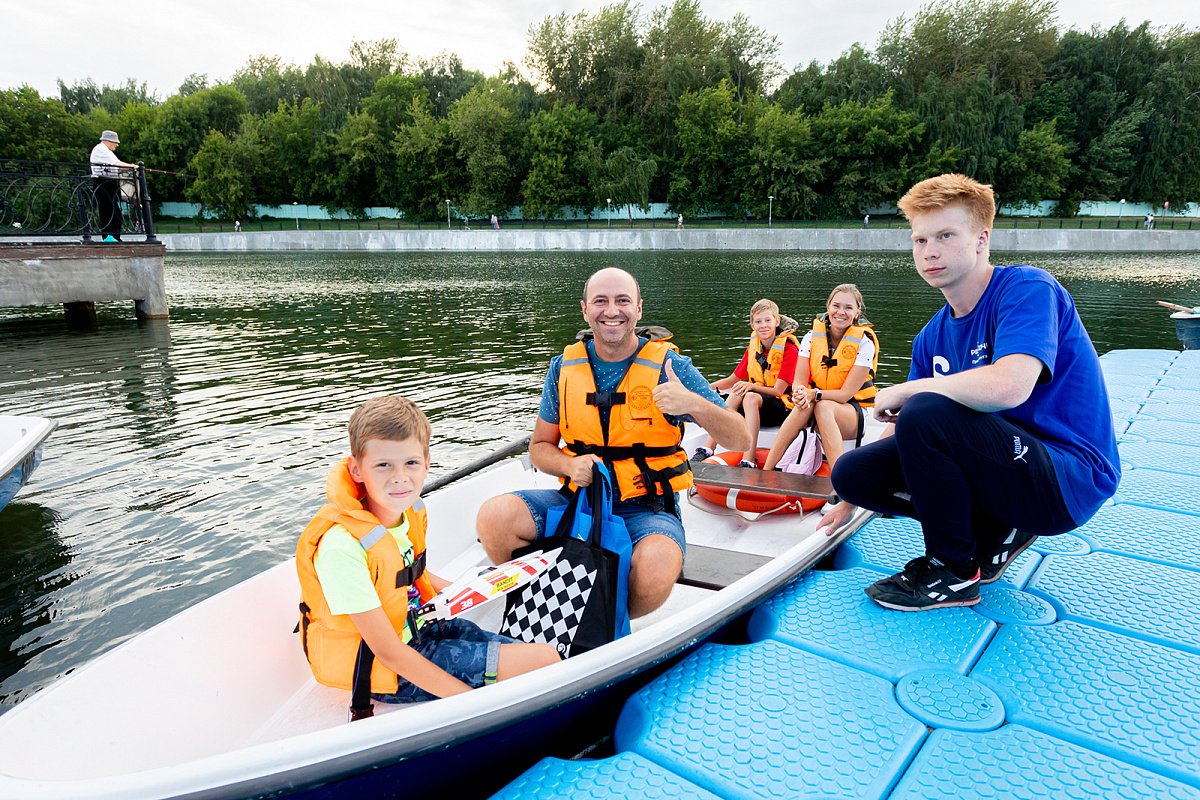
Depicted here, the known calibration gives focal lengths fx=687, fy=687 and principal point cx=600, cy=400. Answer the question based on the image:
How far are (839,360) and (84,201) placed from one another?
14191mm

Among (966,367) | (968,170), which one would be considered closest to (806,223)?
(968,170)

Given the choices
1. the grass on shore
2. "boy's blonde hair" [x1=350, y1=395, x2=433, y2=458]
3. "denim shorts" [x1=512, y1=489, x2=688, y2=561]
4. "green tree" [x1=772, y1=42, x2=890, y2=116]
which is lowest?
"denim shorts" [x1=512, y1=489, x2=688, y2=561]

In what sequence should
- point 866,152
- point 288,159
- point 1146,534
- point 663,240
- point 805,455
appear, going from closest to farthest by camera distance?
1. point 1146,534
2. point 805,455
3. point 663,240
4. point 866,152
5. point 288,159

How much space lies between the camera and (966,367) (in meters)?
2.55

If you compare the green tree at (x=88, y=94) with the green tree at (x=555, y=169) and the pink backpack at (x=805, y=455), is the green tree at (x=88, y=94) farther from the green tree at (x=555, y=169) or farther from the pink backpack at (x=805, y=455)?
the pink backpack at (x=805, y=455)

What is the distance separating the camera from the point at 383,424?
2100mm

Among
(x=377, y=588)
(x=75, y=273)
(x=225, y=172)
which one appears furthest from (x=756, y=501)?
(x=225, y=172)

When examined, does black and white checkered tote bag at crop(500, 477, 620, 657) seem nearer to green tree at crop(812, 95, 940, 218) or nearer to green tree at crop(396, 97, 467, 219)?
green tree at crop(812, 95, 940, 218)

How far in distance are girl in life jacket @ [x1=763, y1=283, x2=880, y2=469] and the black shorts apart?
734mm

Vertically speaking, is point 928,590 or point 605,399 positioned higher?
point 605,399

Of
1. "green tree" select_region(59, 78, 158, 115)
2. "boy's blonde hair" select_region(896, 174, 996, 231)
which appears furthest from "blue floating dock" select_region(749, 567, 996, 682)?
"green tree" select_region(59, 78, 158, 115)

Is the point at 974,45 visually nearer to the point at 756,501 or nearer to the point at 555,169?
the point at 555,169

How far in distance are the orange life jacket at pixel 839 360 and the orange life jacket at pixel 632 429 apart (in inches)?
98.7

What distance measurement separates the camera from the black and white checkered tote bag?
2648 mm
